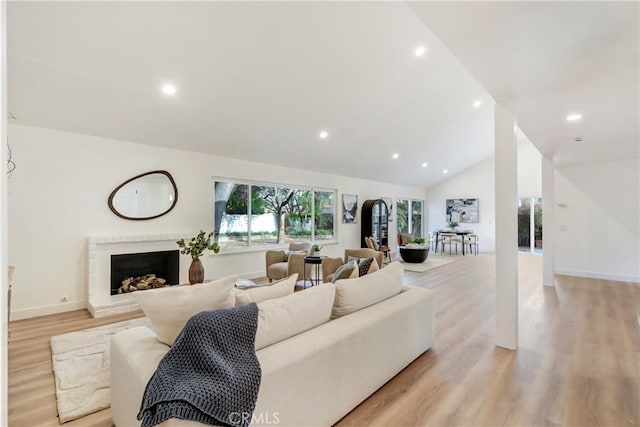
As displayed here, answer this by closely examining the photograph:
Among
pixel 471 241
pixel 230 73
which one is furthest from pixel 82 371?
pixel 471 241

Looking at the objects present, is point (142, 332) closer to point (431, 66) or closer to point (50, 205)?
point (50, 205)

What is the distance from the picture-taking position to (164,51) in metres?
3.02

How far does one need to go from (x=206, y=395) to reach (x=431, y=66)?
4.90m

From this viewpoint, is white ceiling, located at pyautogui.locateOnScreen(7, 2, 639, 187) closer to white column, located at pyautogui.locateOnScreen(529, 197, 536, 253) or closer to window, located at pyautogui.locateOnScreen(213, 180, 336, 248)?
window, located at pyautogui.locateOnScreen(213, 180, 336, 248)

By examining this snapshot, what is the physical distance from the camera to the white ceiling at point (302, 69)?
200 centimetres

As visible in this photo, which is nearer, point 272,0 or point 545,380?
point 545,380

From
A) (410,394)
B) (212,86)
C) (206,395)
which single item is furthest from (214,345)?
(212,86)

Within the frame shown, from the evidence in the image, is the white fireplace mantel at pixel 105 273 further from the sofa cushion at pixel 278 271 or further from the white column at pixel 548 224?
the white column at pixel 548 224

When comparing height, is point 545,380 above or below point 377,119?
below

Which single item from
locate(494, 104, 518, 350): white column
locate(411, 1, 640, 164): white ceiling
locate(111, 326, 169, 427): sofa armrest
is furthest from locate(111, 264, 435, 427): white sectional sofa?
locate(411, 1, 640, 164): white ceiling

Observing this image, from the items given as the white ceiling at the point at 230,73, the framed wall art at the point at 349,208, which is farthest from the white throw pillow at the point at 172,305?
the framed wall art at the point at 349,208

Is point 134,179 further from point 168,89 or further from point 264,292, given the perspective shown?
point 264,292

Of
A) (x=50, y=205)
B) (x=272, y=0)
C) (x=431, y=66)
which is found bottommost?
(x=50, y=205)

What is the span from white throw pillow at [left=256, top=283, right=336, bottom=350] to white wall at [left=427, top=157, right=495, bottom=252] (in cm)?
1002
